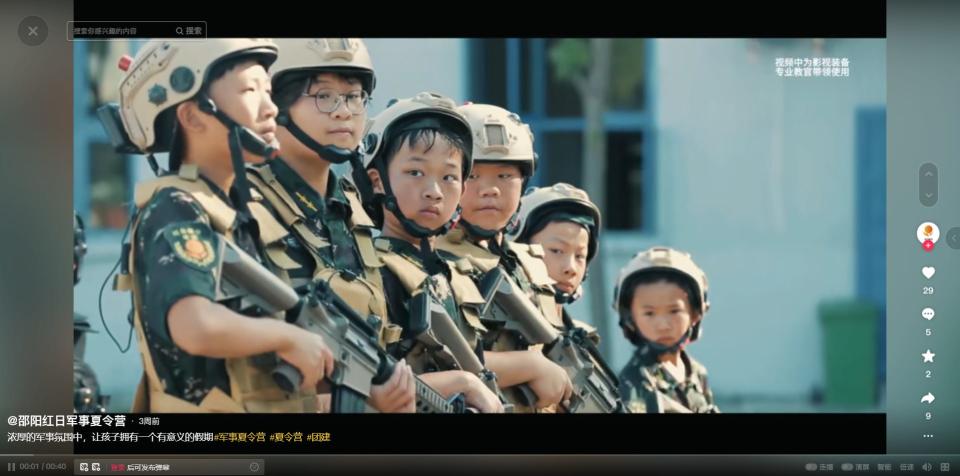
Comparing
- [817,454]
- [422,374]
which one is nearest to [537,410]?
[422,374]

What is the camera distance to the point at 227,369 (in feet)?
17.9

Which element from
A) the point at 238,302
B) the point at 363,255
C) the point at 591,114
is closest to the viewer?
the point at 238,302

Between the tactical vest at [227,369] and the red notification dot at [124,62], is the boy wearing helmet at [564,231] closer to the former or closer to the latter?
the tactical vest at [227,369]

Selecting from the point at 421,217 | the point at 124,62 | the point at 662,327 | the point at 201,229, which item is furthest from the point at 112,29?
the point at 662,327

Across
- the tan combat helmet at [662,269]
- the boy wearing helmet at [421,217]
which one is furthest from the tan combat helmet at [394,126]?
the tan combat helmet at [662,269]

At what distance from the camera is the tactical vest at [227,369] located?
215 inches

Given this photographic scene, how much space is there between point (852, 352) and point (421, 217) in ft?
5.06

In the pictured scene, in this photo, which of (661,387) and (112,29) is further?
(661,387)

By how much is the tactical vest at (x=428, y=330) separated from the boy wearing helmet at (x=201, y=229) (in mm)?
360

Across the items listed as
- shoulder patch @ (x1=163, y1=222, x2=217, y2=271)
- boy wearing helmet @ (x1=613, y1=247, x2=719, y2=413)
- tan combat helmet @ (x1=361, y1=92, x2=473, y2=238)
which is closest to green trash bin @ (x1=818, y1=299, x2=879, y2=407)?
boy wearing helmet @ (x1=613, y1=247, x2=719, y2=413)

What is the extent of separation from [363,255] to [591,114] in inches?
40.9

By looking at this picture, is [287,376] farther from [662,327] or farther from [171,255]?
[662,327]

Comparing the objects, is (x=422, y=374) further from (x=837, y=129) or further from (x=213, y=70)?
(x=837, y=129)

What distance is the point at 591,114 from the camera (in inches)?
246
